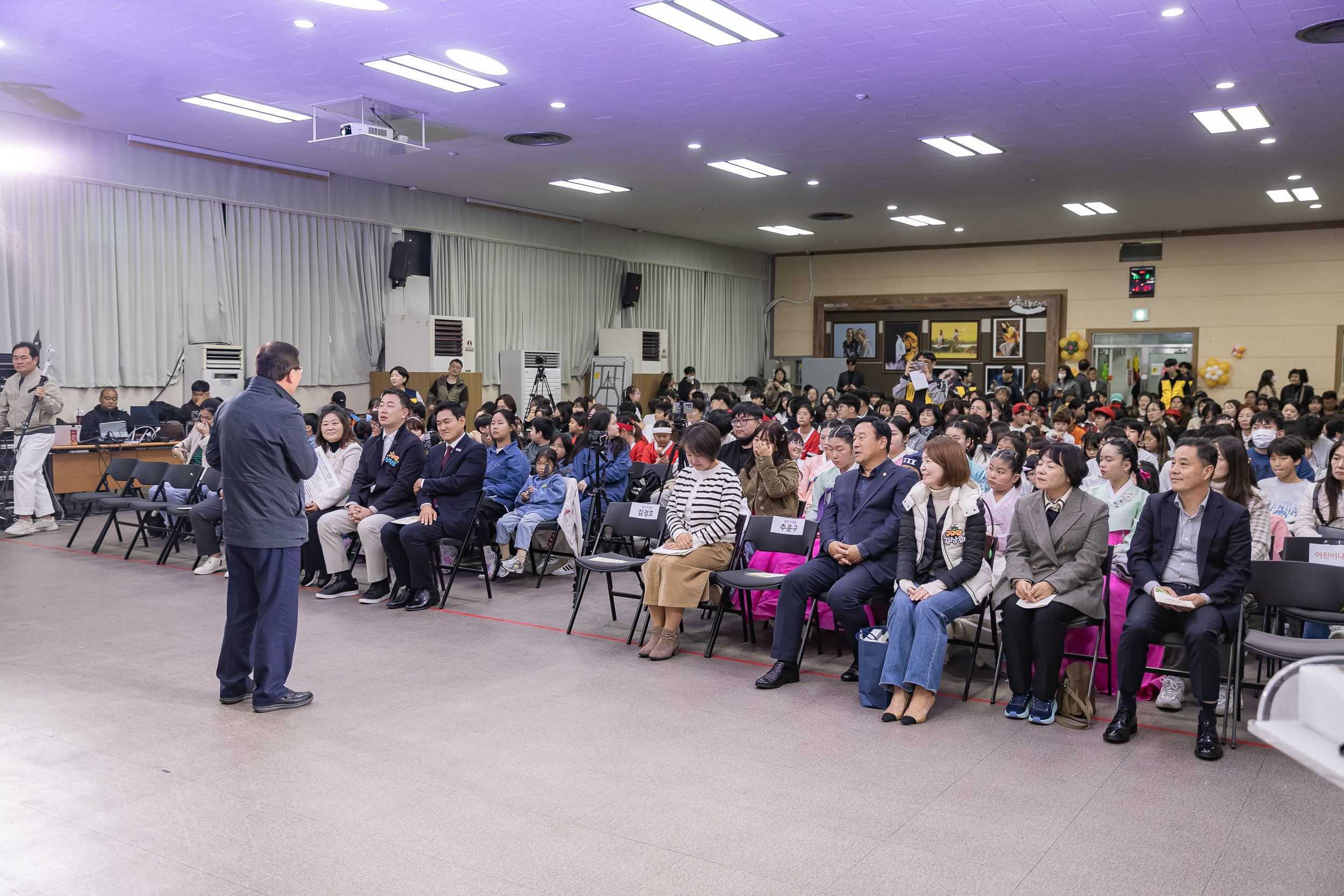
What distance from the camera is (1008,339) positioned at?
1783 centimetres

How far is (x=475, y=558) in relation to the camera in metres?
7.81

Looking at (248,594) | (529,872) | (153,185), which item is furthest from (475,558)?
(153,185)

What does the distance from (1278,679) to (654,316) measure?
15.4m

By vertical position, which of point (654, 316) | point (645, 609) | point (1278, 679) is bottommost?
point (645, 609)

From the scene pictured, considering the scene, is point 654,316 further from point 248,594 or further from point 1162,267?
point 248,594

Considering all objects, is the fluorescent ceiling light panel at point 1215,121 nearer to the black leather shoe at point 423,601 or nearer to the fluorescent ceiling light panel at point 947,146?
the fluorescent ceiling light panel at point 947,146

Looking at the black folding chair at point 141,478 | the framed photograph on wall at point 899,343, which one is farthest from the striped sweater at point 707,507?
the framed photograph on wall at point 899,343

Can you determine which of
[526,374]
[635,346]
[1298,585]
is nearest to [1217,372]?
[635,346]

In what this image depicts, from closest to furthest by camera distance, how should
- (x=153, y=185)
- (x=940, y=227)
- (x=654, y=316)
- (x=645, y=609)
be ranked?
1. (x=645, y=609)
2. (x=153, y=185)
3. (x=940, y=227)
4. (x=654, y=316)

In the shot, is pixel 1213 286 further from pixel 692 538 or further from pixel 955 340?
pixel 692 538

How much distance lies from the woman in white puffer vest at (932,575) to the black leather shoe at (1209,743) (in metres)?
1.03

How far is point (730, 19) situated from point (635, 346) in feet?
32.1

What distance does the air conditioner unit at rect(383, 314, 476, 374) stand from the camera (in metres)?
12.8

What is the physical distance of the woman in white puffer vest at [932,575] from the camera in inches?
174
